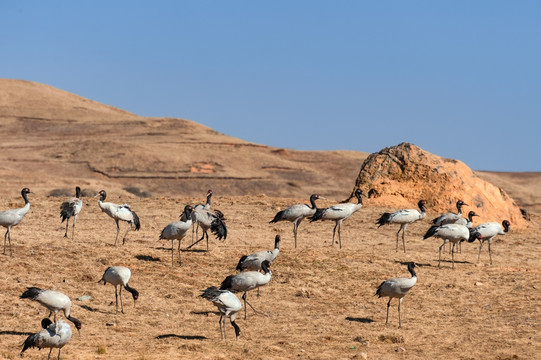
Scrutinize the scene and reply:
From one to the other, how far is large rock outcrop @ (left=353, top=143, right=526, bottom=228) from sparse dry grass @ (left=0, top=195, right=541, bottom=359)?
6.17 m

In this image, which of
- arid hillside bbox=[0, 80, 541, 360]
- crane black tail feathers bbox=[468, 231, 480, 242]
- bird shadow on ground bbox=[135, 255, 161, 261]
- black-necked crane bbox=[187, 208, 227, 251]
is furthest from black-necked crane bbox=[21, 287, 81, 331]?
crane black tail feathers bbox=[468, 231, 480, 242]

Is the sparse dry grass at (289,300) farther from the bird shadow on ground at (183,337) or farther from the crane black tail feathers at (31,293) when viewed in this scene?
the crane black tail feathers at (31,293)

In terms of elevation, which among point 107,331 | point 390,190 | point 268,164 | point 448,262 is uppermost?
point 268,164

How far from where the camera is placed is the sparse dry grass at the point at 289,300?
15.0 m

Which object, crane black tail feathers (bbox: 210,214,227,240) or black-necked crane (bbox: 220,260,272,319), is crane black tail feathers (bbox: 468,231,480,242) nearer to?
crane black tail feathers (bbox: 210,214,227,240)

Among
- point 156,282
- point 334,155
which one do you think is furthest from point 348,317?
point 334,155

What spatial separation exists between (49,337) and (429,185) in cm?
2479

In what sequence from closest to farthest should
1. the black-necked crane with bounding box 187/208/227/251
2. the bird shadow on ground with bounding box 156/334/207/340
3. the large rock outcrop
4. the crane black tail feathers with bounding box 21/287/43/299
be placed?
the crane black tail feathers with bounding box 21/287/43/299
the bird shadow on ground with bounding box 156/334/207/340
the black-necked crane with bounding box 187/208/227/251
the large rock outcrop

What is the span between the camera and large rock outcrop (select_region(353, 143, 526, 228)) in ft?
112

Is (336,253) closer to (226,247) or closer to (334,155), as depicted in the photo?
(226,247)

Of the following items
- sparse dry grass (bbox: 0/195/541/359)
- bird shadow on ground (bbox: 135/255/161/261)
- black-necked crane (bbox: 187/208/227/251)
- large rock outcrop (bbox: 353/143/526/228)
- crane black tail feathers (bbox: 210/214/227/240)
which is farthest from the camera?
large rock outcrop (bbox: 353/143/526/228)

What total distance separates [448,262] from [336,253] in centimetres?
357

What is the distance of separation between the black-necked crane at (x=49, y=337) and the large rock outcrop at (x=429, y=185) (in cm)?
2275

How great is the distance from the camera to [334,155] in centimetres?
8812
